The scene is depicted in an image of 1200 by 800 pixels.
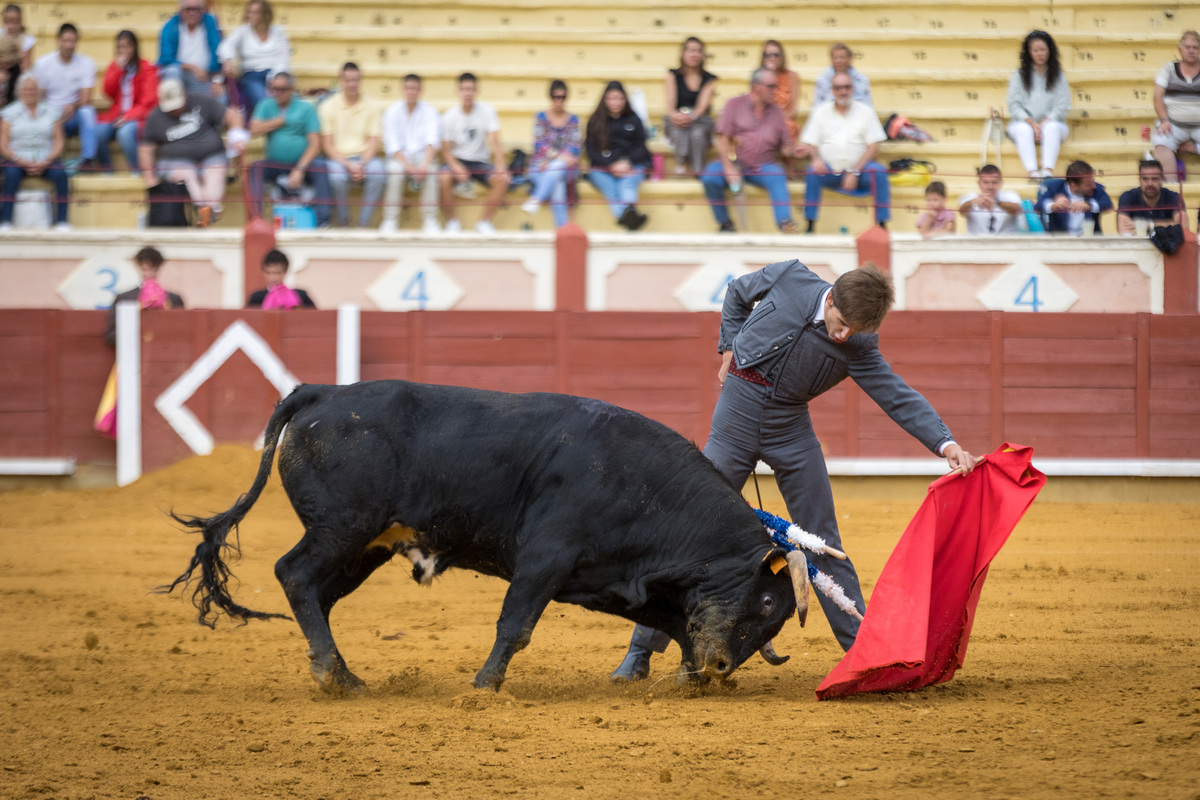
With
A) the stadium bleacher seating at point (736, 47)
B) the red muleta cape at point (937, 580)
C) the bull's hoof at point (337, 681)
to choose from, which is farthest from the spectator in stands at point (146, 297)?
the red muleta cape at point (937, 580)

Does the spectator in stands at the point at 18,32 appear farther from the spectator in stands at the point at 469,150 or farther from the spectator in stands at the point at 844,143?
the spectator in stands at the point at 844,143

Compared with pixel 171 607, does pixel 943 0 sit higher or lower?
higher

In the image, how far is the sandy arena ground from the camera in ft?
8.95

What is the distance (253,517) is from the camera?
7566mm

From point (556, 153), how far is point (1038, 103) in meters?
3.94

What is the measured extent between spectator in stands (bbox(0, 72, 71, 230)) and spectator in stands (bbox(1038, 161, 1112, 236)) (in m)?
7.47

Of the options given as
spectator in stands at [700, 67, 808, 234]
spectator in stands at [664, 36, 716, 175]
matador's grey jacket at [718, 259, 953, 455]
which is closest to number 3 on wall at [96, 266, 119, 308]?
spectator in stands at [664, 36, 716, 175]

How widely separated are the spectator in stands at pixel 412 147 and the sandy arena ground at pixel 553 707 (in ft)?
13.1

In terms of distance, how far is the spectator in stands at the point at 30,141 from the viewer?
9.34 metres

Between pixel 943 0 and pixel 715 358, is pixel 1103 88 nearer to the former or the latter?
pixel 943 0

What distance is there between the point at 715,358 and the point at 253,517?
10.7 ft

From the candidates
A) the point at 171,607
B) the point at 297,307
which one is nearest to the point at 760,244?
the point at 297,307

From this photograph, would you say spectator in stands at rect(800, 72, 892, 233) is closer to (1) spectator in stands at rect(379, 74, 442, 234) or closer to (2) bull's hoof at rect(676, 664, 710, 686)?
(1) spectator in stands at rect(379, 74, 442, 234)

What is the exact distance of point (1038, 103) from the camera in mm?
9766
